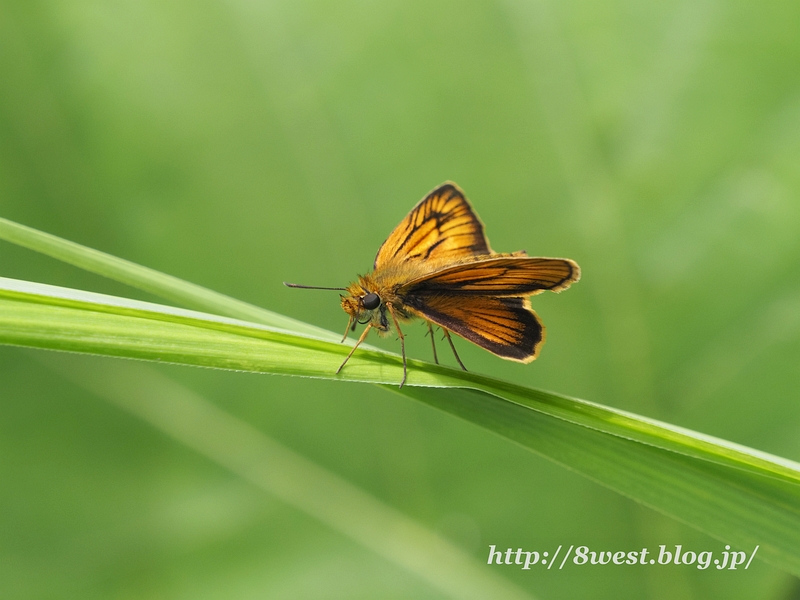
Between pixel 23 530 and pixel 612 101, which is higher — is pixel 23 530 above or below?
below

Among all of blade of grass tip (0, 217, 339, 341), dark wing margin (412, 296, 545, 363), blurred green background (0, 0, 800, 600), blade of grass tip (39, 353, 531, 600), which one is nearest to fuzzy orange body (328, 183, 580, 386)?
dark wing margin (412, 296, 545, 363)

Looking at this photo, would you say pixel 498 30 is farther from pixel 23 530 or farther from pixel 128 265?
pixel 23 530

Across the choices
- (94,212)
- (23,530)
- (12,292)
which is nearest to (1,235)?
(12,292)

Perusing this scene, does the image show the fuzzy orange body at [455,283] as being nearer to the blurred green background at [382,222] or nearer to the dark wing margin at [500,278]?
the dark wing margin at [500,278]

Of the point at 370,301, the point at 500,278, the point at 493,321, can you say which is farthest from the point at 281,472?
the point at 500,278

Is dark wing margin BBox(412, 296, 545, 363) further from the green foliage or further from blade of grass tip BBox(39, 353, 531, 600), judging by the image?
blade of grass tip BBox(39, 353, 531, 600)

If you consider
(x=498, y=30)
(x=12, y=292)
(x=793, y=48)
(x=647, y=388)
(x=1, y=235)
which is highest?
(x=793, y=48)
